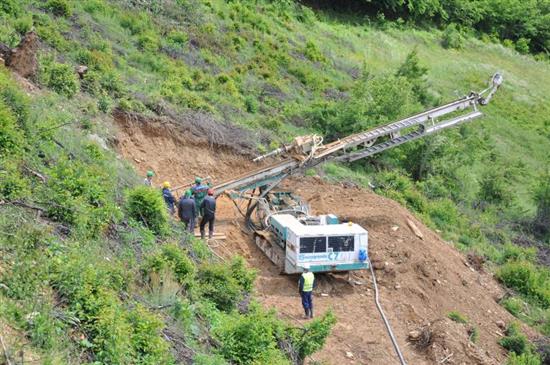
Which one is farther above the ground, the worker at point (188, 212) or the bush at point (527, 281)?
the worker at point (188, 212)

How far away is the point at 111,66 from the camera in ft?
84.4

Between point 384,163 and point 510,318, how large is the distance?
10394mm

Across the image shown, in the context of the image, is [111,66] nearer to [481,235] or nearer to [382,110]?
[382,110]

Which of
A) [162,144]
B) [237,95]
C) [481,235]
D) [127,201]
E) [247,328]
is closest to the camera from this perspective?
→ [247,328]

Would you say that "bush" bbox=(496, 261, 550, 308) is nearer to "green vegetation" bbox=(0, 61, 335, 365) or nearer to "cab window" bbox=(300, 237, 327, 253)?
"cab window" bbox=(300, 237, 327, 253)

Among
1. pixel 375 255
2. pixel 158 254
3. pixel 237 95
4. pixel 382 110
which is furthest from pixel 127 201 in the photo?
pixel 382 110

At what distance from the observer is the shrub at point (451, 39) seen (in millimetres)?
56031

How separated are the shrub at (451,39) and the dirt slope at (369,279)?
33773mm

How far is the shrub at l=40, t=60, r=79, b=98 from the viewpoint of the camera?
21.9 m

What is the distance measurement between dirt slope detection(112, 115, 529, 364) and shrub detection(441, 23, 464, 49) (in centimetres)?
3377

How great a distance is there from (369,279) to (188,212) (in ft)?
16.3

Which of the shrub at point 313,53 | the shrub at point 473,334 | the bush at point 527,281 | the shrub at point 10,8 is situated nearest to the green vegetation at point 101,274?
the shrub at point 473,334

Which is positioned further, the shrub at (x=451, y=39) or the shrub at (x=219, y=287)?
the shrub at (x=451, y=39)

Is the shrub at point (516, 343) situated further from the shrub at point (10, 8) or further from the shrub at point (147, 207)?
the shrub at point (10, 8)
